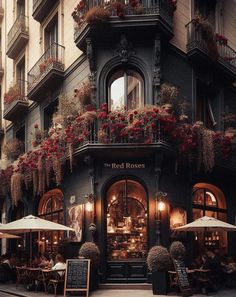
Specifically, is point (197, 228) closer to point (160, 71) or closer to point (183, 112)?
point (183, 112)

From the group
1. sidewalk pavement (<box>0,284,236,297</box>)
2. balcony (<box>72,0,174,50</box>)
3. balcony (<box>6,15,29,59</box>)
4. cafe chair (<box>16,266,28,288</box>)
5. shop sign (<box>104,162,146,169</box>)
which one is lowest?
sidewalk pavement (<box>0,284,236,297</box>)

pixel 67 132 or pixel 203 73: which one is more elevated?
pixel 203 73

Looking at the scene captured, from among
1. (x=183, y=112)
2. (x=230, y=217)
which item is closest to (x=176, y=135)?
(x=183, y=112)

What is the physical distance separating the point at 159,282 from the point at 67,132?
655cm

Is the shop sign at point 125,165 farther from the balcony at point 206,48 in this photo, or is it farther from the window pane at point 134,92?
the balcony at point 206,48

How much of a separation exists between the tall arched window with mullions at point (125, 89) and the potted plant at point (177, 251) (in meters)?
5.48

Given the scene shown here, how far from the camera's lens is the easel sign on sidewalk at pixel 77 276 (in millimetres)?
16797

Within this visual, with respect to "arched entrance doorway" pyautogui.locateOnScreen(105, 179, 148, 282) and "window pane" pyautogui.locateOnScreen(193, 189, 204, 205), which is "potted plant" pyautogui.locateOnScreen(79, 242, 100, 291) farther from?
"window pane" pyautogui.locateOnScreen(193, 189, 204, 205)

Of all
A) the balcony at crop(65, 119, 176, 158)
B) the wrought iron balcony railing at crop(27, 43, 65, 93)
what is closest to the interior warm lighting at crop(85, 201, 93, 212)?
the balcony at crop(65, 119, 176, 158)

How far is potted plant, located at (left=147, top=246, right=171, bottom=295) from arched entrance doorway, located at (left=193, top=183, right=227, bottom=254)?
12.3 ft

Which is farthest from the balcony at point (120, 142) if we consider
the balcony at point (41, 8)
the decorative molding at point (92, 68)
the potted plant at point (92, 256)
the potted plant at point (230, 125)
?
the balcony at point (41, 8)

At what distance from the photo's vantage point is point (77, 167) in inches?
840

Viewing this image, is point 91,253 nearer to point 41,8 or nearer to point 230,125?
point 230,125

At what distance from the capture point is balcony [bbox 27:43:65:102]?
76.8 ft
